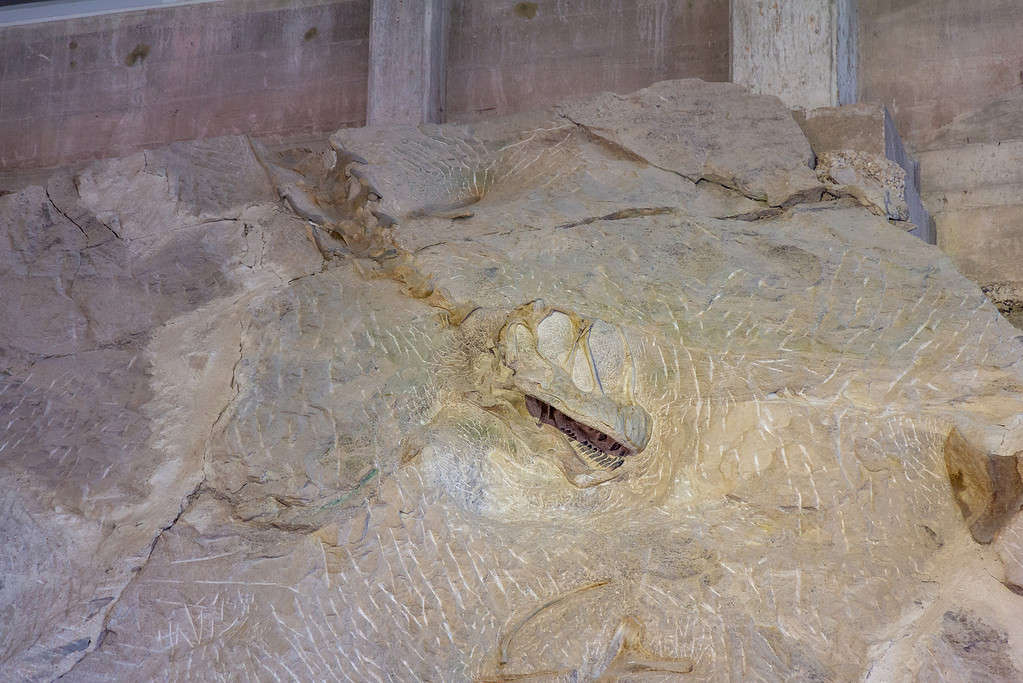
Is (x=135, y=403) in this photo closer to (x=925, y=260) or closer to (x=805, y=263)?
(x=805, y=263)

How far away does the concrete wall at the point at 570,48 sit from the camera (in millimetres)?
3656

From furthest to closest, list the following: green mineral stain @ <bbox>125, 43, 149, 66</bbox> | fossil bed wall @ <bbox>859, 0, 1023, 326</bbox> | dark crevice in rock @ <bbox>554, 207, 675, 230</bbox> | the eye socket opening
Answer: green mineral stain @ <bbox>125, 43, 149, 66</bbox> < fossil bed wall @ <bbox>859, 0, 1023, 326</bbox> < dark crevice in rock @ <bbox>554, 207, 675, 230</bbox> < the eye socket opening

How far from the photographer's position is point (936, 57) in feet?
11.3

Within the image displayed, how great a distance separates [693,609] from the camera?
2.10 meters

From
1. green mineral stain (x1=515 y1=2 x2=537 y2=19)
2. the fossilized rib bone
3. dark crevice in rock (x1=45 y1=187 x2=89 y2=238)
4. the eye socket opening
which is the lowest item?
the eye socket opening

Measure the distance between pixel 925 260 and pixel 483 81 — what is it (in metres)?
2.06

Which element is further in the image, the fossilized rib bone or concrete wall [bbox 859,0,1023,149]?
concrete wall [bbox 859,0,1023,149]

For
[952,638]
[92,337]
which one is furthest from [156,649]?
[952,638]

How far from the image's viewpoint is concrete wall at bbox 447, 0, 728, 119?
144 inches

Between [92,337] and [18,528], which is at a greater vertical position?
[92,337]

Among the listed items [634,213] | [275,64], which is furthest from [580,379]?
[275,64]

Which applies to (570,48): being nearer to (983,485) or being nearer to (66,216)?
(66,216)

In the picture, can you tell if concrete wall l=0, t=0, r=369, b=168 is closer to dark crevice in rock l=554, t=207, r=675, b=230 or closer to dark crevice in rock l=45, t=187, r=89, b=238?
dark crevice in rock l=45, t=187, r=89, b=238

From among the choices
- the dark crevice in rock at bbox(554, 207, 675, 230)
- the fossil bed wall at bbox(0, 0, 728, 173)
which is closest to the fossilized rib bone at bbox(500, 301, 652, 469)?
the dark crevice in rock at bbox(554, 207, 675, 230)
